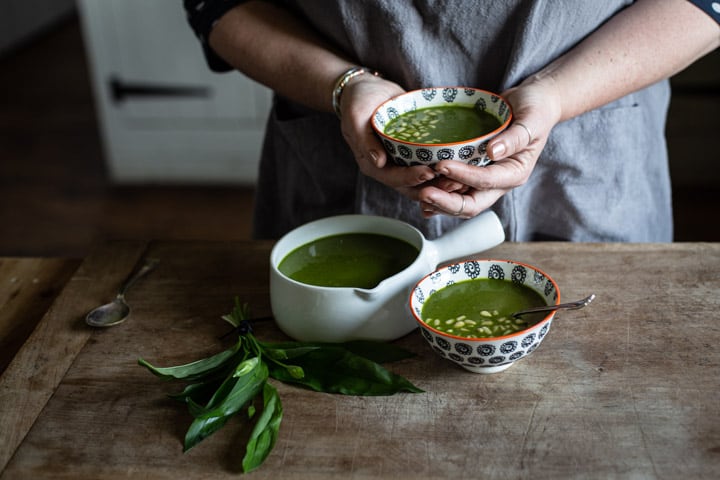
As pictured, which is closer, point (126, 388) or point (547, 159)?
point (126, 388)

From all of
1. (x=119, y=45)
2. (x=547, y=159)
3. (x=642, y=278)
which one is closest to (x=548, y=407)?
(x=642, y=278)

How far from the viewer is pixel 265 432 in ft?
2.58

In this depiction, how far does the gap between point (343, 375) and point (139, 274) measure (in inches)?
15.0

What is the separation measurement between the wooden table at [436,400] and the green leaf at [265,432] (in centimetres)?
1

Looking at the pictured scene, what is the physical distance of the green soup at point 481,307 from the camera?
85 centimetres

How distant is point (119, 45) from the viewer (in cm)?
300

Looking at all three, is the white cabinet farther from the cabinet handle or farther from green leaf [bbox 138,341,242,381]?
green leaf [bbox 138,341,242,381]

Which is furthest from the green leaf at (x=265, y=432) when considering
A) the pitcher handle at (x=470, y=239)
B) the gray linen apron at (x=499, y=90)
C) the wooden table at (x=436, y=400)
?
the gray linen apron at (x=499, y=90)

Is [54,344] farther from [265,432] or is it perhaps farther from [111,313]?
[265,432]

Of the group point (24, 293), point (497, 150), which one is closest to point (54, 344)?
point (24, 293)

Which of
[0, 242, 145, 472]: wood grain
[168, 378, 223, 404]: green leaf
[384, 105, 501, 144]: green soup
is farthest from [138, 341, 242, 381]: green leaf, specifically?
[384, 105, 501, 144]: green soup

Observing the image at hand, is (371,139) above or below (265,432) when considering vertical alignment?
above

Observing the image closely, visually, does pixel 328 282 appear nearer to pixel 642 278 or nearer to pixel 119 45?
pixel 642 278

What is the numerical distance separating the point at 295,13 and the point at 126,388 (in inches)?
25.1
